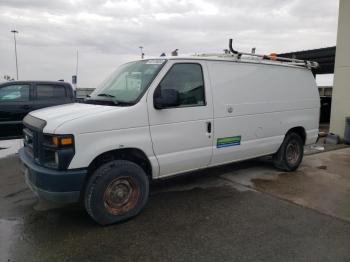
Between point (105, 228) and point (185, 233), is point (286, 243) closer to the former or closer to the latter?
point (185, 233)

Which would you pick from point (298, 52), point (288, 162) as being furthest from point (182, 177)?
point (298, 52)

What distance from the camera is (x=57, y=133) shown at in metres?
3.48

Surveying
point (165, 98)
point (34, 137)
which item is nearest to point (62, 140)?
point (34, 137)

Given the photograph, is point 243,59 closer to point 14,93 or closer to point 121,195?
point 121,195

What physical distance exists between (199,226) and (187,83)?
1960 millimetres

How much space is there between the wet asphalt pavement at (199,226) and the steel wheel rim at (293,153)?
0.76 m

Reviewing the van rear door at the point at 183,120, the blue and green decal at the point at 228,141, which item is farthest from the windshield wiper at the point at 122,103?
the blue and green decal at the point at 228,141

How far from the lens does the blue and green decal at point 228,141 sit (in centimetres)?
497

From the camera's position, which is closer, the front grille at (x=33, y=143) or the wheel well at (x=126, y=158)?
the front grille at (x=33, y=143)

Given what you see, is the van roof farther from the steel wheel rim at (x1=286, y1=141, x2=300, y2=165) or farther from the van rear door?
the steel wheel rim at (x1=286, y1=141, x2=300, y2=165)

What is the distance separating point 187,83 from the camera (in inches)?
181

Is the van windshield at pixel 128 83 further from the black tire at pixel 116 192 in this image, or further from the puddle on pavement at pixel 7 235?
the puddle on pavement at pixel 7 235

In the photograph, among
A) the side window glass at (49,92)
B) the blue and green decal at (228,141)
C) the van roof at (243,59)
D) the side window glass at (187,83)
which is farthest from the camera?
the side window glass at (49,92)

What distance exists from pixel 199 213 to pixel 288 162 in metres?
2.93
